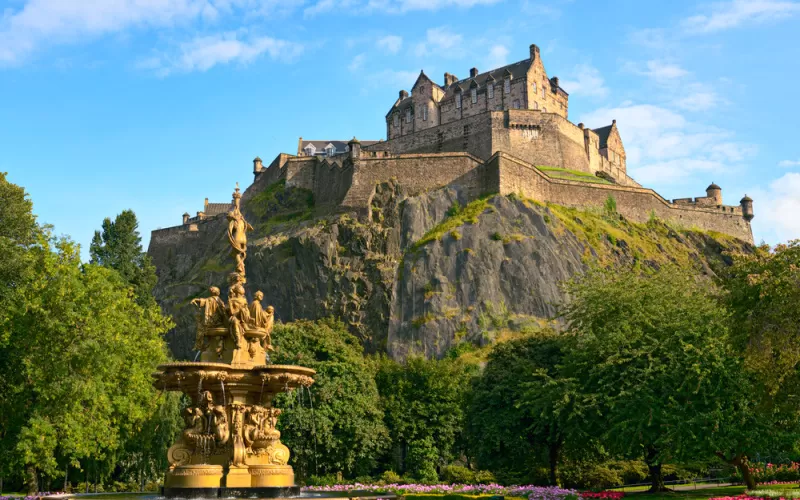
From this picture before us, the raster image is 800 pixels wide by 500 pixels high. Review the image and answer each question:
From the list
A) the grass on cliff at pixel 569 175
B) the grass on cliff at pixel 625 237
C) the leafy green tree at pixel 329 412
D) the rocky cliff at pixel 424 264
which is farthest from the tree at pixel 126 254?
the grass on cliff at pixel 569 175

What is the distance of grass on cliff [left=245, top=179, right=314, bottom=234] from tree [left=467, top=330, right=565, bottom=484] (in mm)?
40526

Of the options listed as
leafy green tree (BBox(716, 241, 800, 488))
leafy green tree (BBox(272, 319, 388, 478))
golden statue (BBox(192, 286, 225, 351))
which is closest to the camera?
golden statue (BBox(192, 286, 225, 351))

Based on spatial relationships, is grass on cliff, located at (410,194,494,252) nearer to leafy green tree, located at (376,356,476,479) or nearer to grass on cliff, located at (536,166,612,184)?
grass on cliff, located at (536,166,612,184)

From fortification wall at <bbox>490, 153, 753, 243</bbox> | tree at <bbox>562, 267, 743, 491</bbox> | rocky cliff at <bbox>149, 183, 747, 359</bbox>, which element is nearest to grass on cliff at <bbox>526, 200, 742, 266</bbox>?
rocky cliff at <bbox>149, 183, 747, 359</bbox>

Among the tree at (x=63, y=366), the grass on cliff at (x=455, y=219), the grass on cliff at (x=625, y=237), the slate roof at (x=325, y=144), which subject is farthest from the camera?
the slate roof at (x=325, y=144)

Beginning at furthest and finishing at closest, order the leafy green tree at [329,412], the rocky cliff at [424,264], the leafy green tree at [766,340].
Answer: the rocky cliff at [424,264] → the leafy green tree at [329,412] → the leafy green tree at [766,340]

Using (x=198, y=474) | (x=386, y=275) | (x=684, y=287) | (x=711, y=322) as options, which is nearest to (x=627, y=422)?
(x=711, y=322)

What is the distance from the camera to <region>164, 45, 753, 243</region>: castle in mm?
78125

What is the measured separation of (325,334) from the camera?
169 feet

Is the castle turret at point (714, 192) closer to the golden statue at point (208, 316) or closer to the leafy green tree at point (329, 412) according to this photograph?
the leafy green tree at point (329, 412)

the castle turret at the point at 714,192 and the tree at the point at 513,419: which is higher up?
the castle turret at the point at 714,192

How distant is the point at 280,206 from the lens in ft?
274

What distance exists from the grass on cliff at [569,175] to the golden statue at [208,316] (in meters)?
67.1

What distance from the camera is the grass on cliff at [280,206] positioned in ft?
265
